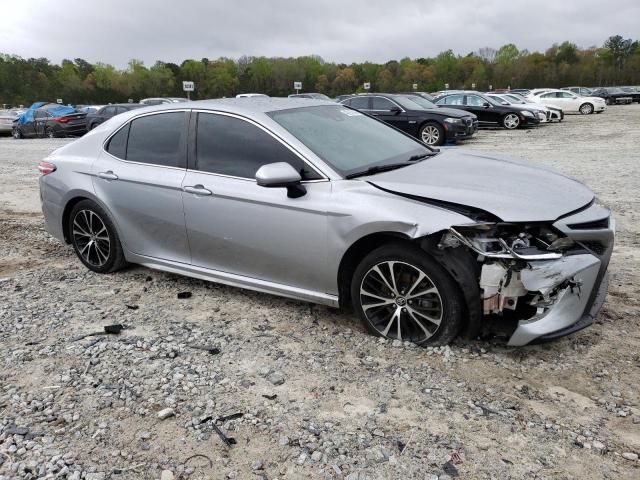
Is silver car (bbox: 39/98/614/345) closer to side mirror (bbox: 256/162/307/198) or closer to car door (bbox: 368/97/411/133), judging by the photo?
side mirror (bbox: 256/162/307/198)

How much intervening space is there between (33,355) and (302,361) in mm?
1888

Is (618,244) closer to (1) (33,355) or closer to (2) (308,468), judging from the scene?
(2) (308,468)

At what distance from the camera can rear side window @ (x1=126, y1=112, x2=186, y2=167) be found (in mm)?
4668

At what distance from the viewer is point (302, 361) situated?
3.65 meters

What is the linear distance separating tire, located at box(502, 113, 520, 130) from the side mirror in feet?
66.2

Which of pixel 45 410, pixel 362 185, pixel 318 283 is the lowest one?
pixel 45 410

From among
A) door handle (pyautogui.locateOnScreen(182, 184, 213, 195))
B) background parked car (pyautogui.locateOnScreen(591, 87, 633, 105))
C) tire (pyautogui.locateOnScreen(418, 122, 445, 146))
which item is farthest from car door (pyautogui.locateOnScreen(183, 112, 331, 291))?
background parked car (pyautogui.locateOnScreen(591, 87, 633, 105))

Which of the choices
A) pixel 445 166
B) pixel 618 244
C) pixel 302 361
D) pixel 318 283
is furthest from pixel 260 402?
pixel 618 244

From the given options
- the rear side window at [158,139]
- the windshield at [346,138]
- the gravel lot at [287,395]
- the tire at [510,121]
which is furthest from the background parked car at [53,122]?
the windshield at [346,138]

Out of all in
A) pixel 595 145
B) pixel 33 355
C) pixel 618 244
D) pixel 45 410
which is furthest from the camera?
pixel 595 145

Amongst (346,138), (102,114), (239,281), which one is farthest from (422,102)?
(239,281)

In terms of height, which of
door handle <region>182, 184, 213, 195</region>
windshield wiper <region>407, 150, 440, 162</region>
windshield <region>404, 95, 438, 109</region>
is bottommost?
door handle <region>182, 184, 213, 195</region>

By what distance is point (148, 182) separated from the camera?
472cm

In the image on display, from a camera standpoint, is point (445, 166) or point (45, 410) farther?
point (445, 166)
